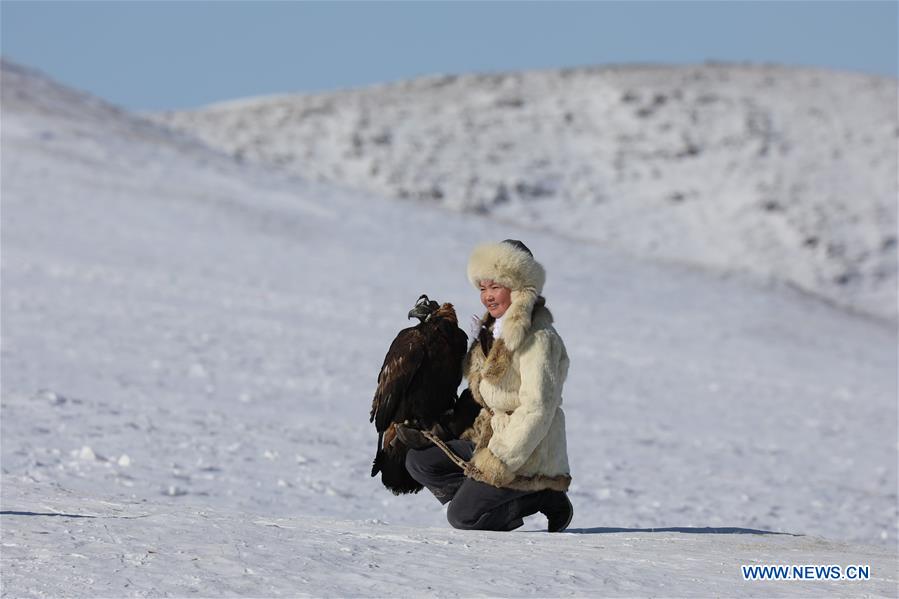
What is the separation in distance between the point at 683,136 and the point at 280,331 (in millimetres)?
27930

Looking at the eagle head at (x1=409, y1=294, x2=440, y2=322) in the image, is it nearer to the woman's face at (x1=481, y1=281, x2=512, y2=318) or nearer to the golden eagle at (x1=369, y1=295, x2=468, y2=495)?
the golden eagle at (x1=369, y1=295, x2=468, y2=495)

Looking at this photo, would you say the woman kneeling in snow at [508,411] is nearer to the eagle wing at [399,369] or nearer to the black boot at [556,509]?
the black boot at [556,509]

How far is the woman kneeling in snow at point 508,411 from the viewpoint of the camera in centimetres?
584

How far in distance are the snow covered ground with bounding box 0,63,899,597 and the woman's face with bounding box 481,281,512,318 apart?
1.08m

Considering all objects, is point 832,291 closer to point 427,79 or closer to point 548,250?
Answer: point 548,250

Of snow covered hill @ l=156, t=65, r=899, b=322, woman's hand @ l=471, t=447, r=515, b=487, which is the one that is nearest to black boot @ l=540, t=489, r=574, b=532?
woman's hand @ l=471, t=447, r=515, b=487

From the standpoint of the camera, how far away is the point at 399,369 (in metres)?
6.00

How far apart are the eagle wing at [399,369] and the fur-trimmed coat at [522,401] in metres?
0.29

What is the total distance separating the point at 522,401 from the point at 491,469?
37cm

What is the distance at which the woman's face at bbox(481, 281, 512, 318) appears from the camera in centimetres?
602

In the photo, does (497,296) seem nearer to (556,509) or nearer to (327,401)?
(556,509)

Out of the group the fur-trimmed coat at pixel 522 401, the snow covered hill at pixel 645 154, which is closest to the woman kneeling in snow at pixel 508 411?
the fur-trimmed coat at pixel 522 401

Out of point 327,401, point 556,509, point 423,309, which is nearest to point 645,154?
point 327,401

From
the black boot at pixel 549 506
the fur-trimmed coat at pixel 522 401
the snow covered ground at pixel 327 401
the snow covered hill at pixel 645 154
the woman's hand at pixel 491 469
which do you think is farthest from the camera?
the snow covered hill at pixel 645 154
